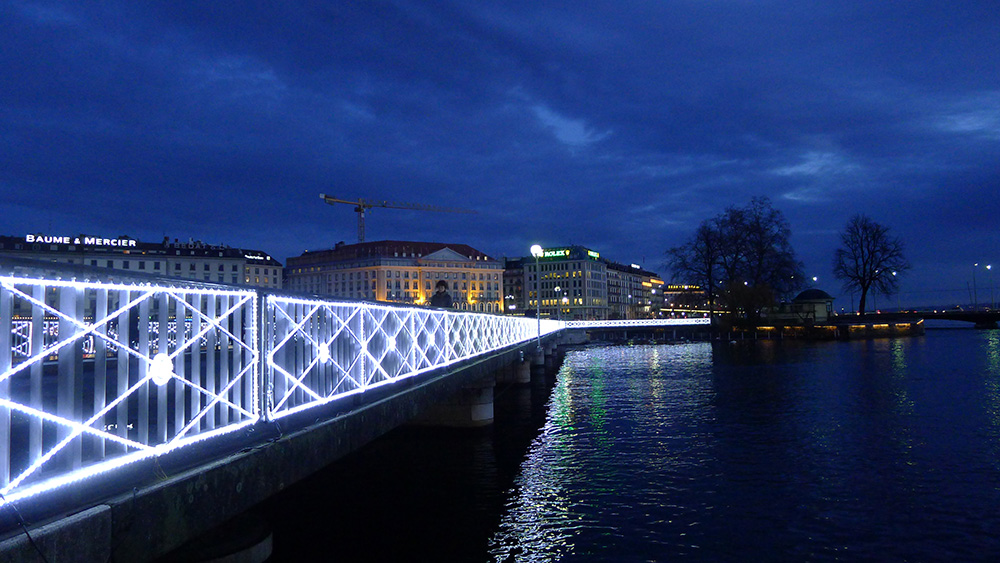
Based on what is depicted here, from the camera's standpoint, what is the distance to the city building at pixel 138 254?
12131cm

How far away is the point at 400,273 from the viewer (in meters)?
176

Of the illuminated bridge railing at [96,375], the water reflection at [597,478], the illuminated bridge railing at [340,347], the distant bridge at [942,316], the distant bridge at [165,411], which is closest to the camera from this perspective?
the illuminated bridge railing at [96,375]

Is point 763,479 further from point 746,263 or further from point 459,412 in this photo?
point 746,263

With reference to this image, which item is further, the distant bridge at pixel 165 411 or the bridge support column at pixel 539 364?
the bridge support column at pixel 539 364

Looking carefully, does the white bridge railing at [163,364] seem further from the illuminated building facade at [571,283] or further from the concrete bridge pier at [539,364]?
the illuminated building facade at [571,283]

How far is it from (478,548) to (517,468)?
21.1 ft

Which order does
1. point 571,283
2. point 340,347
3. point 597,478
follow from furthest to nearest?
point 571,283
point 597,478
point 340,347

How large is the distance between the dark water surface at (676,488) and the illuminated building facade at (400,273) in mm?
143906

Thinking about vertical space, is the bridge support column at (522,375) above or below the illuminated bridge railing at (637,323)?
below

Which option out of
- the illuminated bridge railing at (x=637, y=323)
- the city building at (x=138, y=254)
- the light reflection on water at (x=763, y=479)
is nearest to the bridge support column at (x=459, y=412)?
the light reflection on water at (x=763, y=479)

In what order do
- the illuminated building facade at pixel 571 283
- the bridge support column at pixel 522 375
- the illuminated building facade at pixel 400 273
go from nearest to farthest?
the bridge support column at pixel 522 375 < the illuminated building facade at pixel 400 273 < the illuminated building facade at pixel 571 283

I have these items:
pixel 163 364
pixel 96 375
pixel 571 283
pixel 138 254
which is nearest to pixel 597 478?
pixel 163 364

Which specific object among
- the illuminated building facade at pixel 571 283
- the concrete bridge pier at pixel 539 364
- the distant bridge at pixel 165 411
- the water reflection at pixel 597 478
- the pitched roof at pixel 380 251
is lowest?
the water reflection at pixel 597 478

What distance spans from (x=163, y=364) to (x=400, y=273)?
171m
